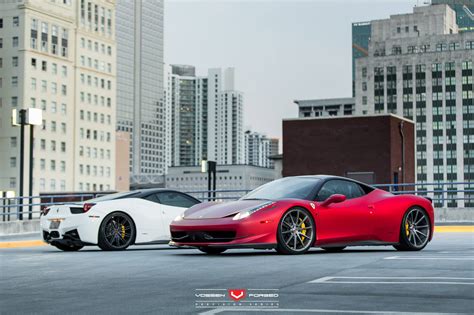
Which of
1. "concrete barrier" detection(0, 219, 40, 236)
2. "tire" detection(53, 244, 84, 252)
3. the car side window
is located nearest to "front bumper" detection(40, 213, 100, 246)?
"tire" detection(53, 244, 84, 252)

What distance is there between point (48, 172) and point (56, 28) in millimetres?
26061

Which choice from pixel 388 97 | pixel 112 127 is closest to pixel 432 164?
pixel 388 97

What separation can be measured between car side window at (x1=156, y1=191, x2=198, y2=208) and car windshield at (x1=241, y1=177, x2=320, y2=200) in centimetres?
269

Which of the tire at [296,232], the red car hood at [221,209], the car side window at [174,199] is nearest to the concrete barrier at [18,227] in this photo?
the car side window at [174,199]

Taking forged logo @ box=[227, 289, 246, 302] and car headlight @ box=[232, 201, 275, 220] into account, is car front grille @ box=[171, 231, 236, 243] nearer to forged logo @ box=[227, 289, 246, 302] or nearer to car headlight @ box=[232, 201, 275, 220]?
car headlight @ box=[232, 201, 275, 220]

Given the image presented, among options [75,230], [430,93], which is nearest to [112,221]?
[75,230]

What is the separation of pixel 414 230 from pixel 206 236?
11.8ft

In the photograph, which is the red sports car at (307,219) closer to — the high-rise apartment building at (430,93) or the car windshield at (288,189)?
the car windshield at (288,189)

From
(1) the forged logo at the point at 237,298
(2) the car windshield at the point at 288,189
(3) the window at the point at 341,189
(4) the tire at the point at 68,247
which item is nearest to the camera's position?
(1) the forged logo at the point at 237,298

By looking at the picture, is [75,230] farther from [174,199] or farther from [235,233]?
[235,233]

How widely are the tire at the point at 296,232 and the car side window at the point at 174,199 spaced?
3.90 metres

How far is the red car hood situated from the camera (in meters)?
12.3

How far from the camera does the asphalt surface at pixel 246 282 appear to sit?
267 inches

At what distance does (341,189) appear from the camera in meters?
13.3
